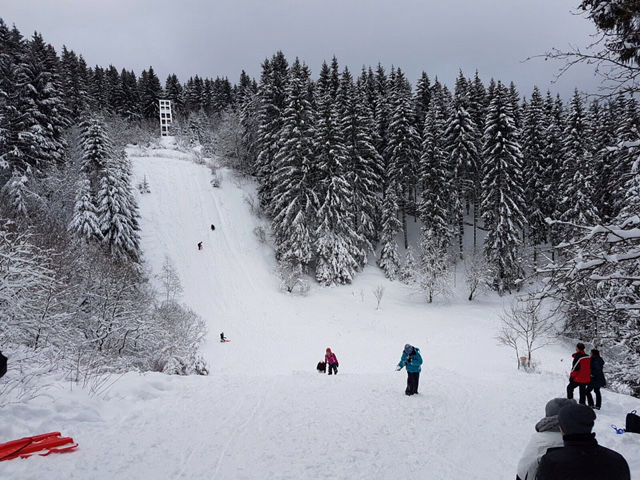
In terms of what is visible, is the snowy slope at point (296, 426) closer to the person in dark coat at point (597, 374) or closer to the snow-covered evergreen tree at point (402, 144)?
the person in dark coat at point (597, 374)

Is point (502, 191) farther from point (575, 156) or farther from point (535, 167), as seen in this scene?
point (575, 156)

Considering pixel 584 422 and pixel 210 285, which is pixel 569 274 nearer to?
pixel 584 422

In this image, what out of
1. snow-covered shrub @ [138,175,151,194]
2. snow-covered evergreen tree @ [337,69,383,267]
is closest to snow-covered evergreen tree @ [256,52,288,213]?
snow-covered evergreen tree @ [337,69,383,267]

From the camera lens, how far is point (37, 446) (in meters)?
5.39

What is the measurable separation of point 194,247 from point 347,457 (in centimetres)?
3360

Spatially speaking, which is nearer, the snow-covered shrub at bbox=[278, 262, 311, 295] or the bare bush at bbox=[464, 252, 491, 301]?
the bare bush at bbox=[464, 252, 491, 301]

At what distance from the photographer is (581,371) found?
852cm

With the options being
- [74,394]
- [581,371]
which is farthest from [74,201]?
[581,371]

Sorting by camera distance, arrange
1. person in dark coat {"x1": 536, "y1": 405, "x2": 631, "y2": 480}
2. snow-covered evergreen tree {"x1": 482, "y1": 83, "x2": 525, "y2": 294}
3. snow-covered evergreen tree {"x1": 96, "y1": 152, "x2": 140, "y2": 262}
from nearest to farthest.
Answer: person in dark coat {"x1": 536, "y1": 405, "x2": 631, "y2": 480}
snow-covered evergreen tree {"x1": 96, "y1": 152, "x2": 140, "y2": 262}
snow-covered evergreen tree {"x1": 482, "y1": 83, "x2": 525, "y2": 294}

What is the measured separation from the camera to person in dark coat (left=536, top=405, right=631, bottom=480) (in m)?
2.48

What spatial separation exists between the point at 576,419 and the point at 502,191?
33.8 m

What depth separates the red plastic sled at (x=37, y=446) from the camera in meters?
5.16

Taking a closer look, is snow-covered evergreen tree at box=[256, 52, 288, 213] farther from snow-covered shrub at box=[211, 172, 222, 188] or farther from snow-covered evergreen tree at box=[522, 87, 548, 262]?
snow-covered evergreen tree at box=[522, 87, 548, 262]

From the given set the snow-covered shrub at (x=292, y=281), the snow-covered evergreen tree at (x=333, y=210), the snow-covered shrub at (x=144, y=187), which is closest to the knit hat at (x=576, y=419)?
the snow-covered shrub at (x=292, y=281)
